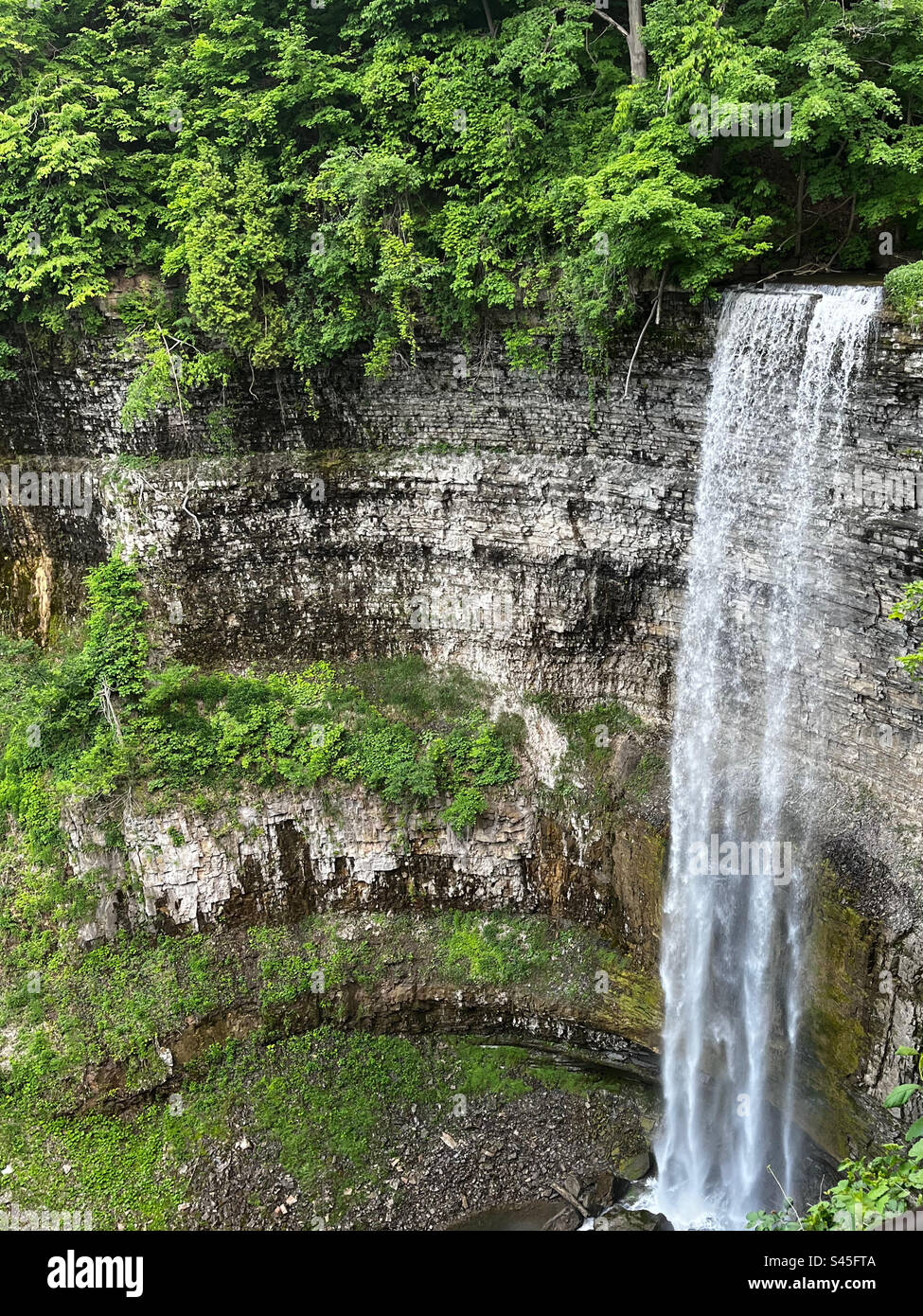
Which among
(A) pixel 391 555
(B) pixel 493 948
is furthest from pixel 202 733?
(B) pixel 493 948

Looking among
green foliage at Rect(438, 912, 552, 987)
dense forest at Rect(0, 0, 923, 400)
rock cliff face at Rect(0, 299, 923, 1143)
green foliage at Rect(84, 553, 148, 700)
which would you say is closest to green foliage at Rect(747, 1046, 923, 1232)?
rock cliff face at Rect(0, 299, 923, 1143)

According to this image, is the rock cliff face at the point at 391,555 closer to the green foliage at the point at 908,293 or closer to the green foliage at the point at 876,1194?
the green foliage at the point at 908,293

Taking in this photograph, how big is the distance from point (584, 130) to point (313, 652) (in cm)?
1038

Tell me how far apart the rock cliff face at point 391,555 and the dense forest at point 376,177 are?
3.57 ft

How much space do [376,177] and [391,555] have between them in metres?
6.48

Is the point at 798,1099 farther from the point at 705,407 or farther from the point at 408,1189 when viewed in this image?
the point at 705,407

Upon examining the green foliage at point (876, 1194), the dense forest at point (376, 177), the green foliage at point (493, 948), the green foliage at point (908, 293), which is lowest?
the green foliage at point (493, 948)

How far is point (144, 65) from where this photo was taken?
54.4 ft

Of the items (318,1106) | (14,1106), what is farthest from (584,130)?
(14,1106)

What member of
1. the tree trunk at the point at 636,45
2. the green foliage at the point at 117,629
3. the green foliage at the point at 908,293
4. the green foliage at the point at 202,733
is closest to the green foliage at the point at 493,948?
the green foliage at the point at 202,733

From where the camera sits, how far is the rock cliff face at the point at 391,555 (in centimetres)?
1584

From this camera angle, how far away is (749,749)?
1466 cm

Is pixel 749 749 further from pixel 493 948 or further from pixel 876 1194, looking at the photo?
pixel 876 1194

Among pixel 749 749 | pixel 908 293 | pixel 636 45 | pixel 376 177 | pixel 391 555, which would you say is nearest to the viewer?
pixel 908 293
